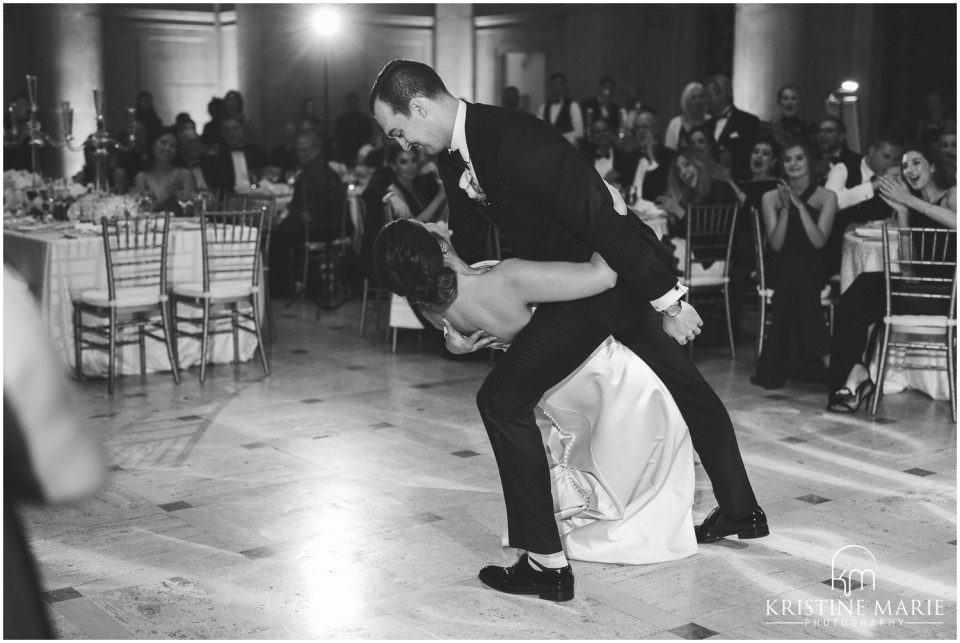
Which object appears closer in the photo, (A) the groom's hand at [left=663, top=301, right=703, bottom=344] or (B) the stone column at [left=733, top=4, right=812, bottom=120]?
(A) the groom's hand at [left=663, top=301, right=703, bottom=344]

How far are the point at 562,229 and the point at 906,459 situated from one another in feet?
7.50

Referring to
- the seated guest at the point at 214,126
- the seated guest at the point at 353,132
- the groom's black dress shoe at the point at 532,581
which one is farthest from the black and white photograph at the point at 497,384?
the seated guest at the point at 353,132

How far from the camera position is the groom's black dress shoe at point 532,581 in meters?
3.18

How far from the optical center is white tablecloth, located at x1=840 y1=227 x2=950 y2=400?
5730 mm

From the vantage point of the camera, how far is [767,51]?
10.8m

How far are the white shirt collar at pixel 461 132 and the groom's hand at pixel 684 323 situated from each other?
27.3 inches

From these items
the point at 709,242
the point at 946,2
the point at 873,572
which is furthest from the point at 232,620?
the point at 946,2

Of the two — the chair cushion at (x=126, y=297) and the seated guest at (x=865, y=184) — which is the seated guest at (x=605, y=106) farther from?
the chair cushion at (x=126, y=297)

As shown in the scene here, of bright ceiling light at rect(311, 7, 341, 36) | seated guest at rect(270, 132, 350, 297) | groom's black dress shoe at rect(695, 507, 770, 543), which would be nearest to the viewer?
groom's black dress shoe at rect(695, 507, 770, 543)

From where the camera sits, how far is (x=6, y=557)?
1180 millimetres

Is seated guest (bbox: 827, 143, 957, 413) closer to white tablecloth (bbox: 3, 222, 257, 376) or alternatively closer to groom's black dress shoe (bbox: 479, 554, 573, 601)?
groom's black dress shoe (bbox: 479, 554, 573, 601)

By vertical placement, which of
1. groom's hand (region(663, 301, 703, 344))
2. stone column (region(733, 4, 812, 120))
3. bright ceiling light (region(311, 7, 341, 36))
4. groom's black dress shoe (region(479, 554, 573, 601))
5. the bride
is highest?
bright ceiling light (region(311, 7, 341, 36))

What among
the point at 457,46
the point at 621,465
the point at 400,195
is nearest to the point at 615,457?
the point at 621,465

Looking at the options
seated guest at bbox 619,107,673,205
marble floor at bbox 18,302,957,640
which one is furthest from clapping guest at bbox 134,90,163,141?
marble floor at bbox 18,302,957,640
